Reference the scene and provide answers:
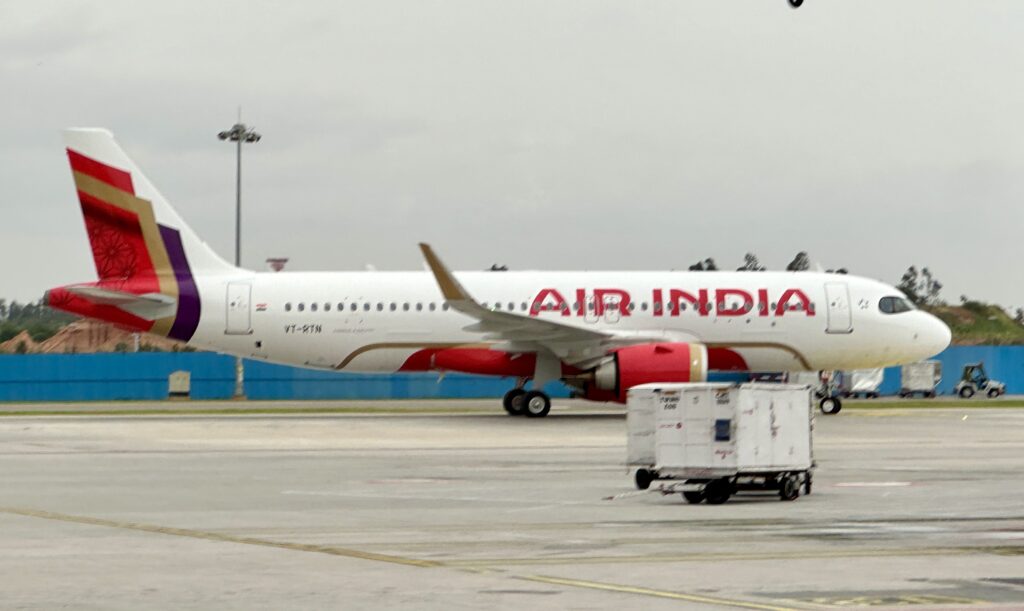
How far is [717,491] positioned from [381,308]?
24.3m

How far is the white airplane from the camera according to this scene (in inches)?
1700

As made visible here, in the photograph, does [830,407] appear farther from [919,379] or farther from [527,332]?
[919,379]

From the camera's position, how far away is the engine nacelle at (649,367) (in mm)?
39688

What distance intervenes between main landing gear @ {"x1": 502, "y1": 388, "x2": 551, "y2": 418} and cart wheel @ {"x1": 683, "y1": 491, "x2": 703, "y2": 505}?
2220 centimetres

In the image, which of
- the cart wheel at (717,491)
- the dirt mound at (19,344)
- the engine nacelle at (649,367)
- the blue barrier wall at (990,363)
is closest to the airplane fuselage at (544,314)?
the engine nacelle at (649,367)

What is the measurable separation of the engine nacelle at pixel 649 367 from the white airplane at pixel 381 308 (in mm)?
2209

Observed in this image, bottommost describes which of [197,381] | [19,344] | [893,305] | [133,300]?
[197,381]

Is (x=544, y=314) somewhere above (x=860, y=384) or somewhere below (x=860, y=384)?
above

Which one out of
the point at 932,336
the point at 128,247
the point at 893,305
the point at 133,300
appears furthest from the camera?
the point at 932,336

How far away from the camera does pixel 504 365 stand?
42.9 meters

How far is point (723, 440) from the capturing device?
67.4 feet

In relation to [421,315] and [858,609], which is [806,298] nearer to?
[421,315]

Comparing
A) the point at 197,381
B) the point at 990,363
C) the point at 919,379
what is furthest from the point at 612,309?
the point at 990,363

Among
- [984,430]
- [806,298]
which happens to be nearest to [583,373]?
[806,298]
